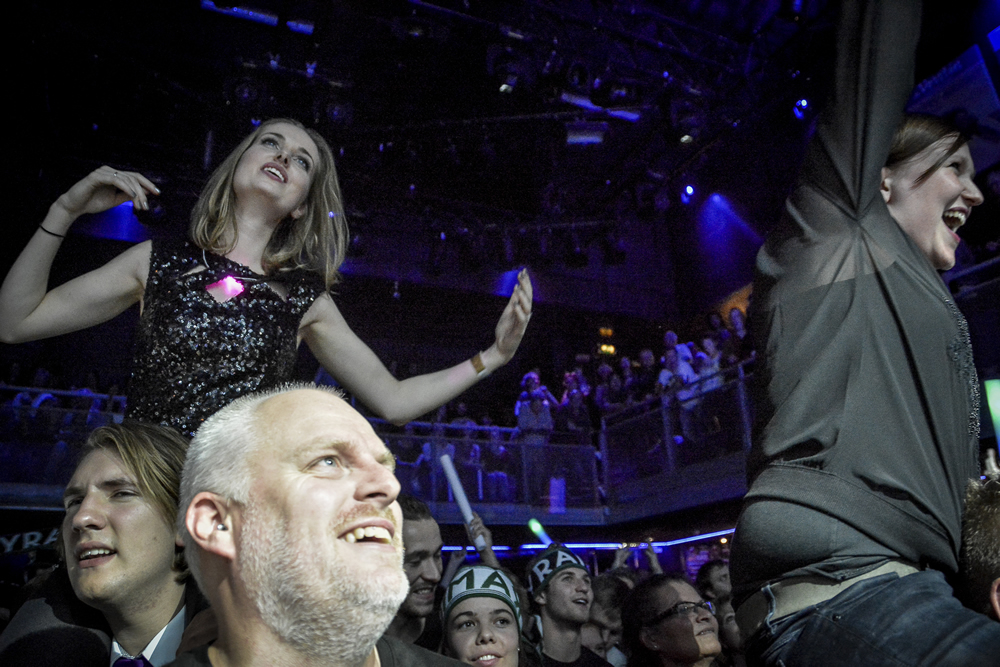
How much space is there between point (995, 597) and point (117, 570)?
1633 millimetres

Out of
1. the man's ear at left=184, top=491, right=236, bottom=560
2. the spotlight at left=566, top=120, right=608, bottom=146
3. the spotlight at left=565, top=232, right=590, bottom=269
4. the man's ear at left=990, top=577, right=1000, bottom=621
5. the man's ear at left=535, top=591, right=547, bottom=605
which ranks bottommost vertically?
the man's ear at left=990, top=577, right=1000, bottom=621

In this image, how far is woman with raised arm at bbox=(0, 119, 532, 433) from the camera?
5.94 feet

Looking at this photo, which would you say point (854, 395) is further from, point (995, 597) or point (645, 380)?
point (645, 380)

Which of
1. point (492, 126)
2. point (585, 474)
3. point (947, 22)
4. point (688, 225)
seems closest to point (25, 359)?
point (492, 126)

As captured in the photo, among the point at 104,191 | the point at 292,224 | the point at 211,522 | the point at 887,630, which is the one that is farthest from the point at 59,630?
the point at 887,630

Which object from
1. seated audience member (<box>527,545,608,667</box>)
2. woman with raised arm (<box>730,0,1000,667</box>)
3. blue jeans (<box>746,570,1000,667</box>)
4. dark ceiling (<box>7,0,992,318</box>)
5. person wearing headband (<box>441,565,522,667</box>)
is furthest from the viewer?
dark ceiling (<box>7,0,992,318</box>)

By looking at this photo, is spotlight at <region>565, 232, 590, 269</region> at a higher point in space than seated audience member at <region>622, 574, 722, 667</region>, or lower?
higher

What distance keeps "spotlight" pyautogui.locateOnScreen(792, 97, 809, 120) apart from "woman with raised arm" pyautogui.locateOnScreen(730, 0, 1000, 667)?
994 centimetres

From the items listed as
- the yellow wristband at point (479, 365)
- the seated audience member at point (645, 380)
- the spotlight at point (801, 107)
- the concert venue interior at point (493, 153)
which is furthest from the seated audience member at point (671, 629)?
the spotlight at point (801, 107)

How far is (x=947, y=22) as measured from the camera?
10.0m

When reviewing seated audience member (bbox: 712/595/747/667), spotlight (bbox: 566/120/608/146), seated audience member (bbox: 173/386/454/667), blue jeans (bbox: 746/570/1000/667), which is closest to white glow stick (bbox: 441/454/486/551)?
seated audience member (bbox: 712/595/747/667)

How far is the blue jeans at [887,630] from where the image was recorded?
1003 mm

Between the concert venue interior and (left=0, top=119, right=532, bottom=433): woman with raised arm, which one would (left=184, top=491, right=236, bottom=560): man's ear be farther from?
the concert venue interior

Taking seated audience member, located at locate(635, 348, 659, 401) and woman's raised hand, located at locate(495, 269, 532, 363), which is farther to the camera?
seated audience member, located at locate(635, 348, 659, 401)
